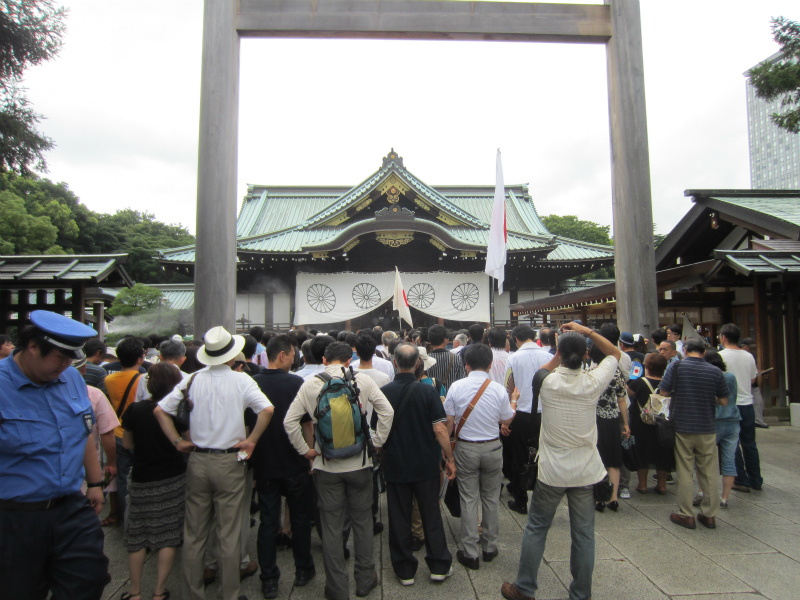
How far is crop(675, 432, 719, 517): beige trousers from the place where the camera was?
4.09 m

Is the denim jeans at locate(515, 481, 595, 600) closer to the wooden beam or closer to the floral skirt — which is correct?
the floral skirt

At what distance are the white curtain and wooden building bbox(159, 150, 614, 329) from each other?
29mm

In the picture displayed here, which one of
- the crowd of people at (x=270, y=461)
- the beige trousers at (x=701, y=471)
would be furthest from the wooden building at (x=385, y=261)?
the crowd of people at (x=270, y=461)

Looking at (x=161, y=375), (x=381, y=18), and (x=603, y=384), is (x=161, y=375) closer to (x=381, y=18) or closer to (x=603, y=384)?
(x=603, y=384)

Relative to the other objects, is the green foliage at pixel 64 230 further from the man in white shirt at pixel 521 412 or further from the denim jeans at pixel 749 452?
the denim jeans at pixel 749 452

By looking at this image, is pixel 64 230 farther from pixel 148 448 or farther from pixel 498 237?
pixel 148 448

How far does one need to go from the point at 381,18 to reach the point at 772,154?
65.8 metres

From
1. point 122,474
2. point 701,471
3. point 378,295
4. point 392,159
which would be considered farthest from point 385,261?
point 701,471

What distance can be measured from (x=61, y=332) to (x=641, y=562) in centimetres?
385

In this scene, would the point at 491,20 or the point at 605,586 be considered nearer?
the point at 605,586

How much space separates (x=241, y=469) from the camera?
3.10m

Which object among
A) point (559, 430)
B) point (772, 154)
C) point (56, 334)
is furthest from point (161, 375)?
point (772, 154)

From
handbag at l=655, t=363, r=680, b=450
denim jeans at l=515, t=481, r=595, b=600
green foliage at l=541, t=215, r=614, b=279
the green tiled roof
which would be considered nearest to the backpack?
denim jeans at l=515, t=481, r=595, b=600

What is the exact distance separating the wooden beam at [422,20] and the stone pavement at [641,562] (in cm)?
547
